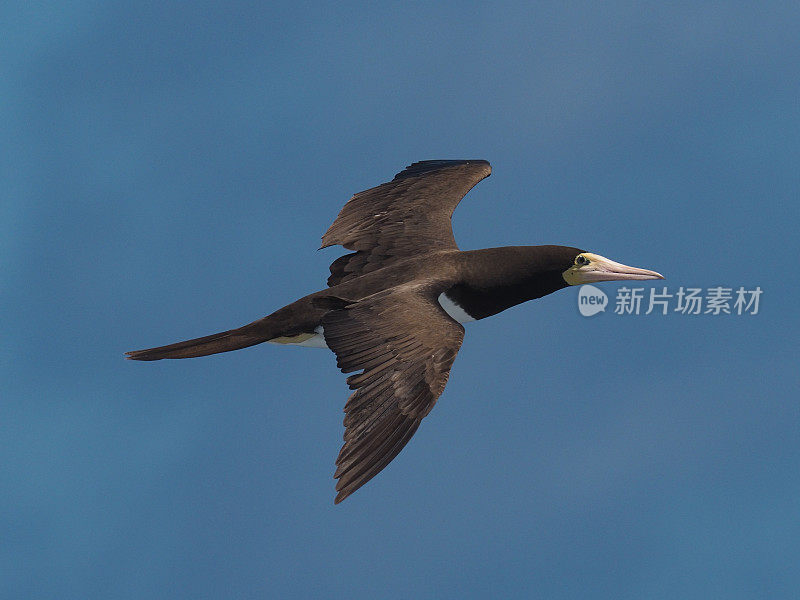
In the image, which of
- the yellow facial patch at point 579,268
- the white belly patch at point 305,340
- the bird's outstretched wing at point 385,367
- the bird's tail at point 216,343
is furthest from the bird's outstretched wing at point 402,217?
the bird's outstretched wing at point 385,367

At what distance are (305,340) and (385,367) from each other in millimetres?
1955

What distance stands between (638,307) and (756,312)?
3.80 feet

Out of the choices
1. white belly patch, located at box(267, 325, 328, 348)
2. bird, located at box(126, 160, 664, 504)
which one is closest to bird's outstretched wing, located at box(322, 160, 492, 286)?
bird, located at box(126, 160, 664, 504)

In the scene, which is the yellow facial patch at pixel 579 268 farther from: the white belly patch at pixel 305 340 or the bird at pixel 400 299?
the white belly patch at pixel 305 340

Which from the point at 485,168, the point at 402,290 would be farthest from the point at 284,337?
the point at 485,168

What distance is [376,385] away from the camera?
31.5 feet

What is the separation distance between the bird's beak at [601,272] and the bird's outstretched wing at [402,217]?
4.75 feet

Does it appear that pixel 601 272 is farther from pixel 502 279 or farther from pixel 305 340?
pixel 305 340

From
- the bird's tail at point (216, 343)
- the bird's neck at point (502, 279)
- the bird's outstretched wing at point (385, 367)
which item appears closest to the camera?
the bird's outstretched wing at point (385, 367)

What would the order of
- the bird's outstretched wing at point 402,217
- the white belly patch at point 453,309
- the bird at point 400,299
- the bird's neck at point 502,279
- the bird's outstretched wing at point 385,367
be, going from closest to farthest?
the bird's outstretched wing at point 385,367, the bird at point 400,299, the white belly patch at point 453,309, the bird's neck at point 502,279, the bird's outstretched wing at point 402,217

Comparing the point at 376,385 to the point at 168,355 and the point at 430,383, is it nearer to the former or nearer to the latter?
the point at 430,383

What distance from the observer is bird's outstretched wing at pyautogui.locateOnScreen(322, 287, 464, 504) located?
9.15 m

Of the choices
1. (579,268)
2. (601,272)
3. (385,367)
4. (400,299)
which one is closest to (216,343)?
(400,299)

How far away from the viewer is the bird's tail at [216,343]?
37.0 ft
